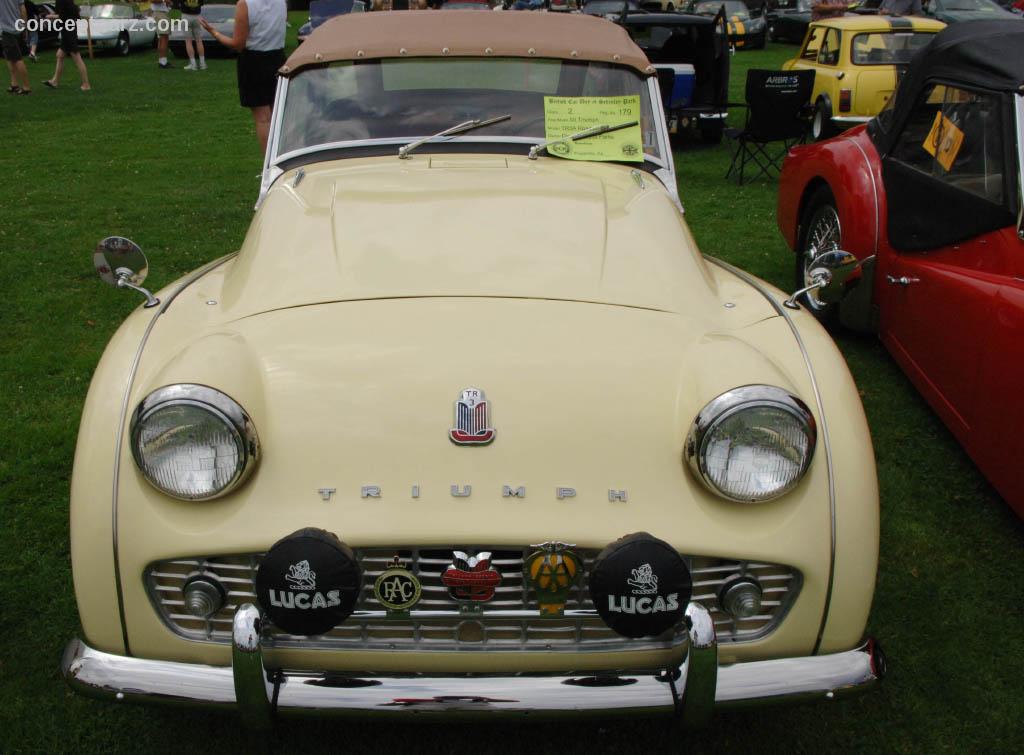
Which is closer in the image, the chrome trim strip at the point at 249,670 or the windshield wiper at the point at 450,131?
the chrome trim strip at the point at 249,670

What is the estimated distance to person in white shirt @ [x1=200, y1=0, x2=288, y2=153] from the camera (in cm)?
657

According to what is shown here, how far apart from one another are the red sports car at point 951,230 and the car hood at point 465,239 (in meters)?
0.49

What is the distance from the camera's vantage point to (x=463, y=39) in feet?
12.1

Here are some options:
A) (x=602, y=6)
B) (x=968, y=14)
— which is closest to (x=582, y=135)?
(x=968, y=14)

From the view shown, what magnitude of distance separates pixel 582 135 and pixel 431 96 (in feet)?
2.01

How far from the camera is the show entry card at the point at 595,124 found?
11.1 feet

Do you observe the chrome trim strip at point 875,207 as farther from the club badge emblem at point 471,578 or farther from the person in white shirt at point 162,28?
the person in white shirt at point 162,28

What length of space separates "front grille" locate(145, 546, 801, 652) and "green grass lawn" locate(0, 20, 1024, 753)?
0.53 meters

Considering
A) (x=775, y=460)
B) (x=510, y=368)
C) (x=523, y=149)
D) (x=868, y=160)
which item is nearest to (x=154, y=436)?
(x=510, y=368)

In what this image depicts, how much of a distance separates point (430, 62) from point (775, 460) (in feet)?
7.60

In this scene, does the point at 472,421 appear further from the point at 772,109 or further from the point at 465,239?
the point at 772,109

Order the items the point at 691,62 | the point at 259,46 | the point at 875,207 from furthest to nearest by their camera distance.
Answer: the point at 691,62
the point at 259,46
the point at 875,207
